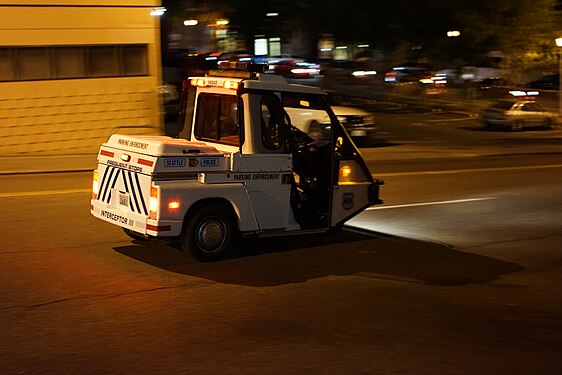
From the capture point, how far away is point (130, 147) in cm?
955

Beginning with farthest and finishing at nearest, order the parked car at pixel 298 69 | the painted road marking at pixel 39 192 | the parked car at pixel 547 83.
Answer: the parked car at pixel 547 83 → the parked car at pixel 298 69 → the painted road marking at pixel 39 192

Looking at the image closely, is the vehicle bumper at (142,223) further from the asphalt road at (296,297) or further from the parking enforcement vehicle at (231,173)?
the asphalt road at (296,297)

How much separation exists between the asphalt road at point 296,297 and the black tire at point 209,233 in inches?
8.2

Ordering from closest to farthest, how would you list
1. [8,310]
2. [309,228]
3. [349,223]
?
[8,310] → [309,228] → [349,223]

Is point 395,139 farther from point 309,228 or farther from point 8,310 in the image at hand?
point 8,310

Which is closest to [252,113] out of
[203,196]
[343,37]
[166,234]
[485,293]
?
[203,196]

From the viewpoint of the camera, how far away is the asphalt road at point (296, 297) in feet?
21.6

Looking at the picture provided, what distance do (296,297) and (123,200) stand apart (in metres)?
2.49

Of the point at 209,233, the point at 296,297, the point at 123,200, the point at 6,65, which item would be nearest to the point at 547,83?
the point at 6,65

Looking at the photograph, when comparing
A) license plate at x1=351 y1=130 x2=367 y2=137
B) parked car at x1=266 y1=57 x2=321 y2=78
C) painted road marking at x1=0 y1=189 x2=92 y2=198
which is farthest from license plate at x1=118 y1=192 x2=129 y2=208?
parked car at x1=266 y1=57 x2=321 y2=78

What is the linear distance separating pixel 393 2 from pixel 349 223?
34293 mm

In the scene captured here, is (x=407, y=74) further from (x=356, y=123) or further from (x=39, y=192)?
(x=39, y=192)

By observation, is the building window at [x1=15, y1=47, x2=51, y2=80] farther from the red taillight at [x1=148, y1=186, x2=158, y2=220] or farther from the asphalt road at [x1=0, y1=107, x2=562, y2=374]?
the red taillight at [x1=148, y1=186, x2=158, y2=220]

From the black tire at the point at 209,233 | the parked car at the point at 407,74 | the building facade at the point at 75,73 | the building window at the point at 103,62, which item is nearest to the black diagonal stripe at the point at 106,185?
the black tire at the point at 209,233
